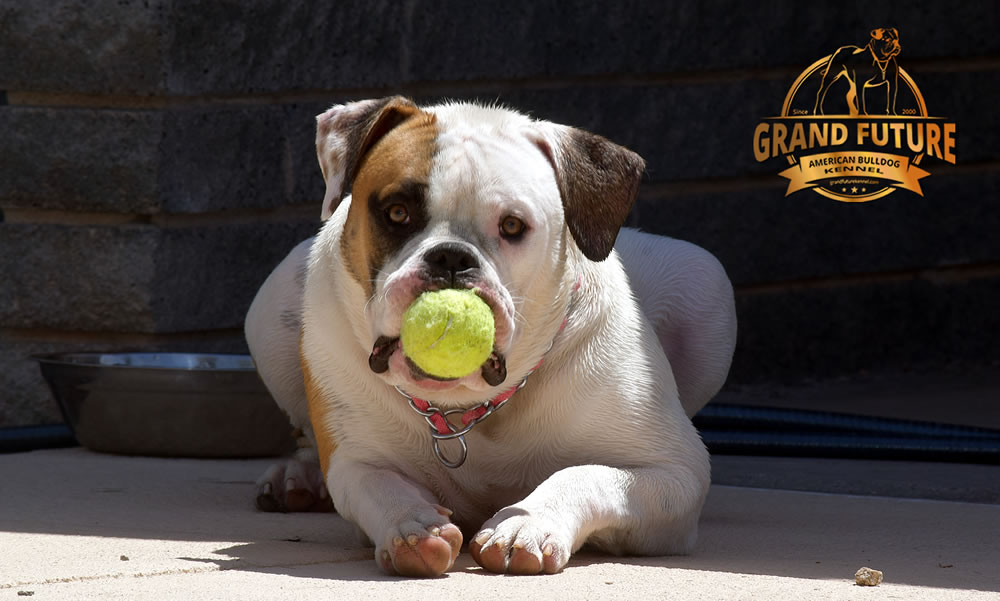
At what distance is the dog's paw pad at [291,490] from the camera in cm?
375

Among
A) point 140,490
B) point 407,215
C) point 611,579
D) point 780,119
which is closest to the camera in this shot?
point 611,579

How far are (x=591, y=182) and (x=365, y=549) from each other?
95 centimetres

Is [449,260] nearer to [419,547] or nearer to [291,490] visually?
[419,547]

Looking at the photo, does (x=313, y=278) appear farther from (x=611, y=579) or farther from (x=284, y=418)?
(x=284, y=418)

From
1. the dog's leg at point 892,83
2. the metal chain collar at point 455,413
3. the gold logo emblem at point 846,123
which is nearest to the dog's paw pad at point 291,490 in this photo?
the metal chain collar at point 455,413

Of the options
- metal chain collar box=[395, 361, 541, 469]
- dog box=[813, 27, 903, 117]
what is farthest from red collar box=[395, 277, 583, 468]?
dog box=[813, 27, 903, 117]

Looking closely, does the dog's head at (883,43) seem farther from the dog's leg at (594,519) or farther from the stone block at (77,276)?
the dog's leg at (594,519)

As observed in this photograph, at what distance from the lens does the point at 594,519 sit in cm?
288

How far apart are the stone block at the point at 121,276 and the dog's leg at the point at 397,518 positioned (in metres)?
2.05

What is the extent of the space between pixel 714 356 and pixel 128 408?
196 cm

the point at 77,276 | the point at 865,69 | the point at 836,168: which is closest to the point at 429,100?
the point at 77,276

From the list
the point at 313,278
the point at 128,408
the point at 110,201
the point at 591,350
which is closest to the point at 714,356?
the point at 591,350

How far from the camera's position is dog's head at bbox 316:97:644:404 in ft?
9.23

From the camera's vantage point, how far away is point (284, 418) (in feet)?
15.6
